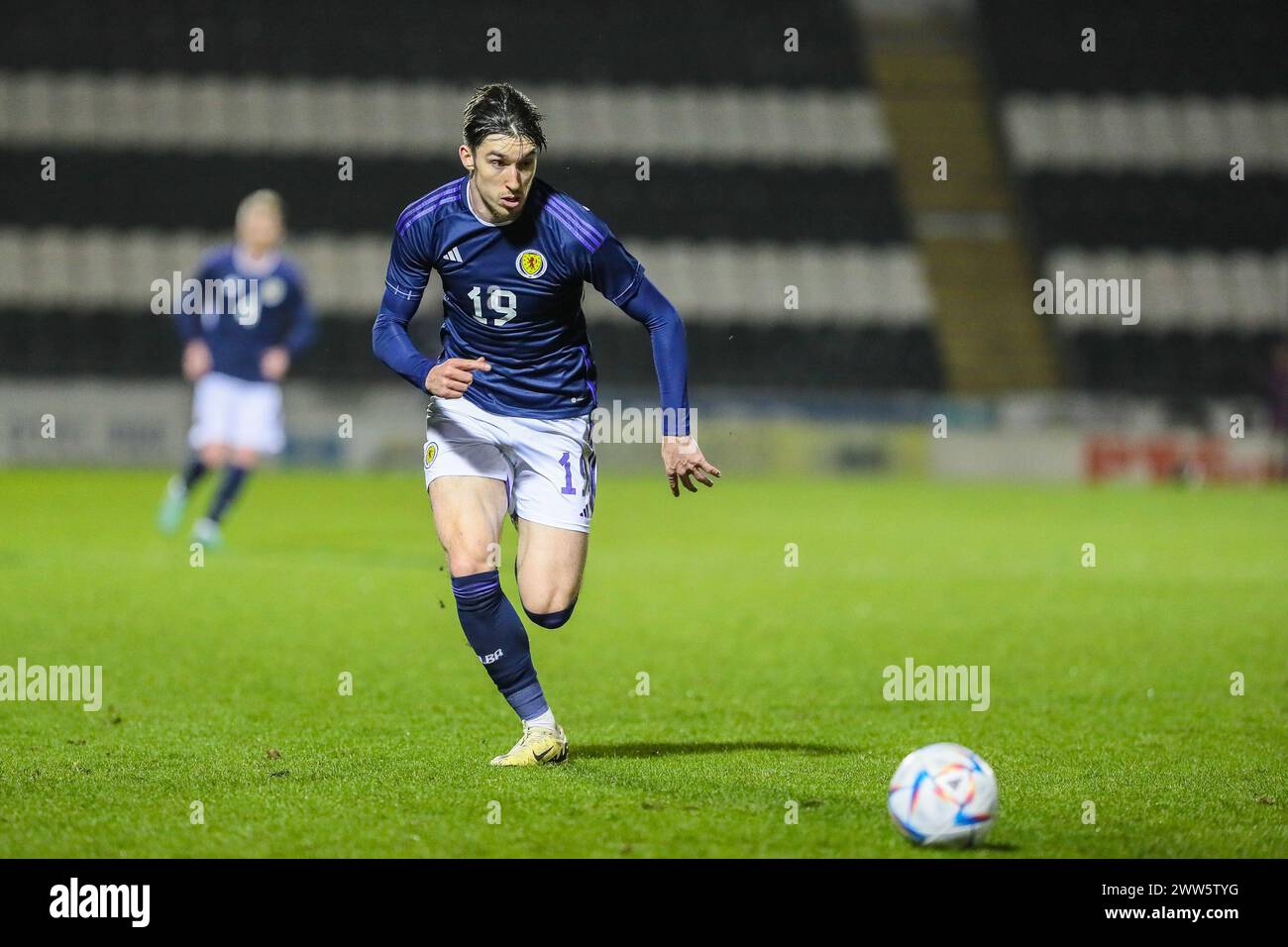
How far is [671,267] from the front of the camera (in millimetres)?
31016

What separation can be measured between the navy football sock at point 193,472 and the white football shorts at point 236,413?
0.15 meters

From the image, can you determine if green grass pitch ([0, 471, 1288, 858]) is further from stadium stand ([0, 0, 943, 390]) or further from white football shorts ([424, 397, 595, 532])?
stadium stand ([0, 0, 943, 390])

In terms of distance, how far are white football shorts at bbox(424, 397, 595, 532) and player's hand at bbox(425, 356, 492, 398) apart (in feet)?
1.18

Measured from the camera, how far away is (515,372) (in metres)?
5.87

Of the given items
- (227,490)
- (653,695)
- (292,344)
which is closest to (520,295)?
(653,695)

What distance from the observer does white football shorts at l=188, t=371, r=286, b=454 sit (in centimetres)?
1395

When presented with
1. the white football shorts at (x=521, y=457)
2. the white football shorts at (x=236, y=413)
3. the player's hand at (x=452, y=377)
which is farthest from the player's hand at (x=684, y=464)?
the white football shorts at (x=236, y=413)

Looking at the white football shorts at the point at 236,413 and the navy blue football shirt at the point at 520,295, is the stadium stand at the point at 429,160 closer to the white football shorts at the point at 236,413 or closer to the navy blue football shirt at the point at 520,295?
the white football shorts at the point at 236,413

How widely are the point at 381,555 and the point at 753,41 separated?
2117cm

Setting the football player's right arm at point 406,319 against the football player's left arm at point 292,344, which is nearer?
the football player's right arm at point 406,319

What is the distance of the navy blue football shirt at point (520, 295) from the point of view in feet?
18.6

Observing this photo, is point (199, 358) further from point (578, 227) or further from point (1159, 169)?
point (1159, 169)

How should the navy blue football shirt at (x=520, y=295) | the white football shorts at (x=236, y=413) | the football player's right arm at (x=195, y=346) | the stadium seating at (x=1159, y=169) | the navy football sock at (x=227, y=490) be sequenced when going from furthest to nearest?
the stadium seating at (x=1159, y=169), the football player's right arm at (x=195, y=346), the white football shorts at (x=236, y=413), the navy football sock at (x=227, y=490), the navy blue football shirt at (x=520, y=295)

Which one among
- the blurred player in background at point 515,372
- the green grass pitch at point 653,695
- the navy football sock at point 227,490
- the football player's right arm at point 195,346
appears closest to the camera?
the green grass pitch at point 653,695
